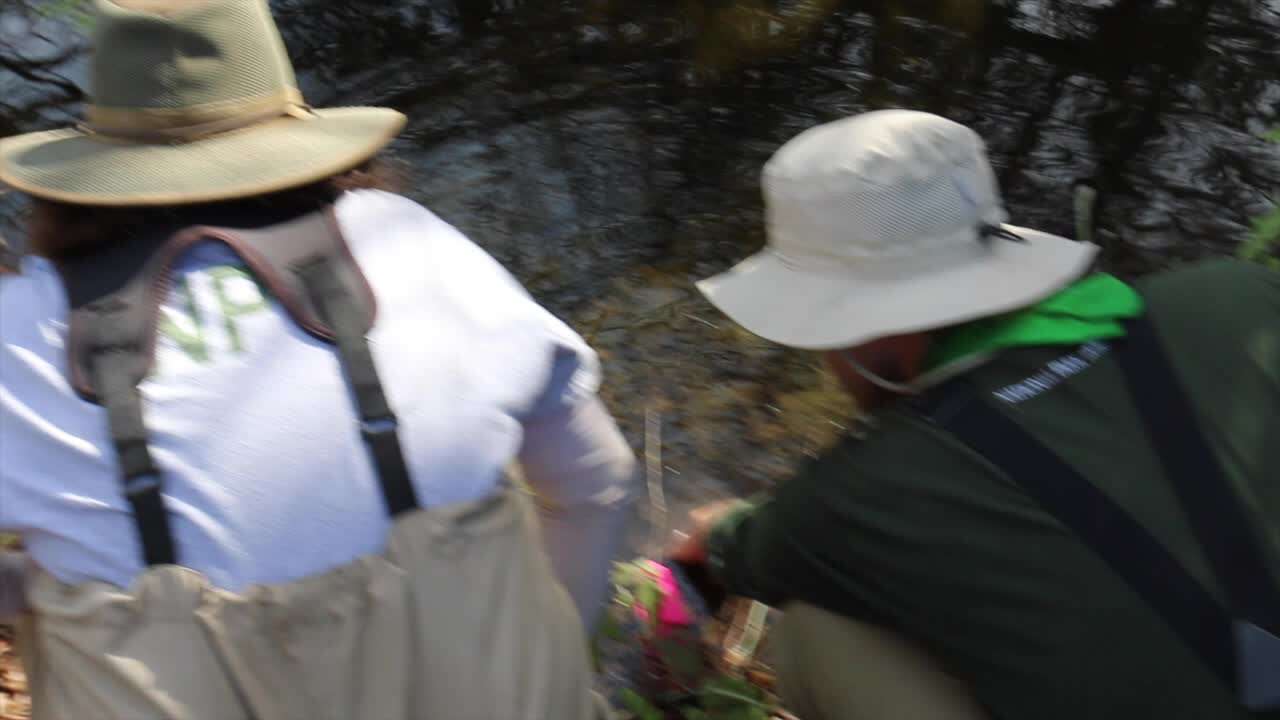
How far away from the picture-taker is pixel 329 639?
138 centimetres

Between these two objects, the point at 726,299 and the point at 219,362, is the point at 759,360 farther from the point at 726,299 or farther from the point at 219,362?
the point at 219,362

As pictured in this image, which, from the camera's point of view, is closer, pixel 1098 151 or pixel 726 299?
pixel 726 299

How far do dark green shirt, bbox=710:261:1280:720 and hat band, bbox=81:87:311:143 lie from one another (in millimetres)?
846

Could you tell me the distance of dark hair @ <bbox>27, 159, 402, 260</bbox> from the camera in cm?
148

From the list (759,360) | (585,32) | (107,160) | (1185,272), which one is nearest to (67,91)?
(585,32)

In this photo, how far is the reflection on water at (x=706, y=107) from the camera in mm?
4133

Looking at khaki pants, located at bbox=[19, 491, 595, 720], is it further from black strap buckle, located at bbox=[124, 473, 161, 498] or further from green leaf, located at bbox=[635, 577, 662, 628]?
green leaf, located at bbox=[635, 577, 662, 628]

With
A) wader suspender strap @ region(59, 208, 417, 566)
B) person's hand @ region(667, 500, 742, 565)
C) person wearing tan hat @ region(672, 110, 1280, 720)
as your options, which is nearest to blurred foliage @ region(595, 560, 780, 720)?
person's hand @ region(667, 500, 742, 565)

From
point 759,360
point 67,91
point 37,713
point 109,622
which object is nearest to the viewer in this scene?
point 109,622

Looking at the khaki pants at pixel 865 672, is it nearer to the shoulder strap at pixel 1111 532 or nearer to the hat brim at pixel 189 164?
the shoulder strap at pixel 1111 532

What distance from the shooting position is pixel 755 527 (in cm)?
174

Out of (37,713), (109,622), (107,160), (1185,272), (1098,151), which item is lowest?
(1098,151)

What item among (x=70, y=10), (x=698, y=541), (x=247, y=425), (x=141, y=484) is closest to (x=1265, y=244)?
(x=698, y=541)

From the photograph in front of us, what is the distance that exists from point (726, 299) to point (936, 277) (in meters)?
0.31
